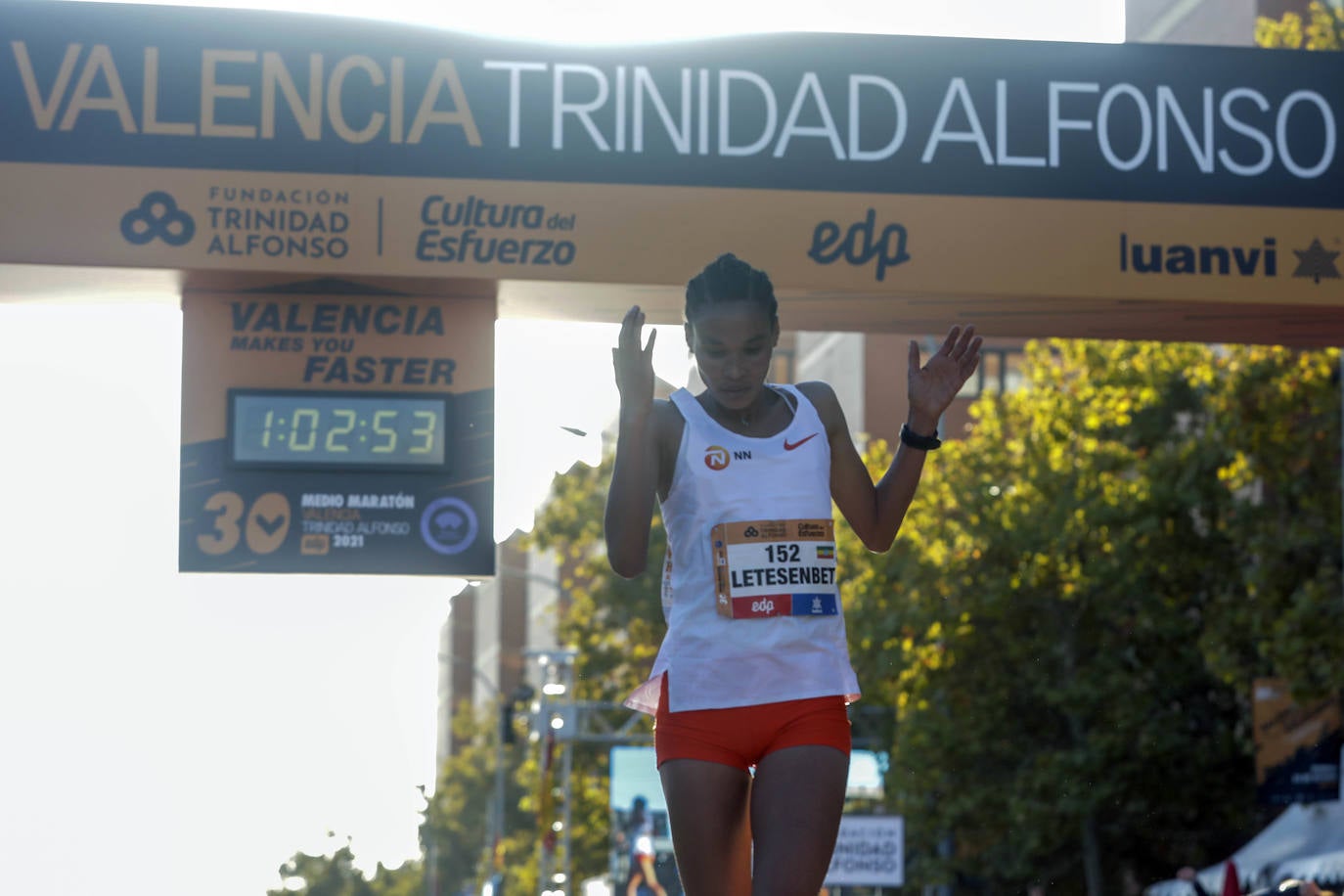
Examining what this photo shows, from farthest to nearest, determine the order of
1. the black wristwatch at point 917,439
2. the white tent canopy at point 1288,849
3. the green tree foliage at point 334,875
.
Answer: the green tree foliage at point 334,875 < the white tent canopy at point 1288,849 < the black wristwatch at point 917,439

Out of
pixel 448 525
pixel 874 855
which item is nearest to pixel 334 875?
pixel 874 855

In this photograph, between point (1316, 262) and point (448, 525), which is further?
point (448, 525)

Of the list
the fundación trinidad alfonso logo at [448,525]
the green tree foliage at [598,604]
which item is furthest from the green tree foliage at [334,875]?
the fundación trinidad alfonso logo at [448,525]

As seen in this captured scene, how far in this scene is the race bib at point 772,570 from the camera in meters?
4.55

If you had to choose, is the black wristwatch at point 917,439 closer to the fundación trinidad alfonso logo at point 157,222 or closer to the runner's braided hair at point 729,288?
the runner's braided hair at point 729,288

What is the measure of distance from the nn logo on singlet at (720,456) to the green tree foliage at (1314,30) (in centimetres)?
→ 2141

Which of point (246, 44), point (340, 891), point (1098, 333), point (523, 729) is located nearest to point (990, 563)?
point (1098, 333)

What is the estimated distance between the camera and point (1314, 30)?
25547 mm

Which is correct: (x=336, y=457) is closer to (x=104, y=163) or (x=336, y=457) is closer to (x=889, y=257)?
(x=104, y=163)

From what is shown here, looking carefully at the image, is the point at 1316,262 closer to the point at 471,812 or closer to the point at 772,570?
the point at 772,570

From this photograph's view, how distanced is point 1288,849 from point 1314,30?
1042 centimetres

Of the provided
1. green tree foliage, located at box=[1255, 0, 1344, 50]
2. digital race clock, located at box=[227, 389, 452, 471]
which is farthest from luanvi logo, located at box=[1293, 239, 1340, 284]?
green tree foliage, located at box=[1255, 0, 1344, 50]

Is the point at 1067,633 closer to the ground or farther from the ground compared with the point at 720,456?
farther from the ground

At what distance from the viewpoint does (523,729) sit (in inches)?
2894
